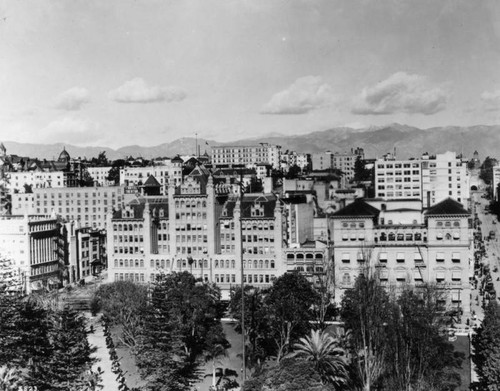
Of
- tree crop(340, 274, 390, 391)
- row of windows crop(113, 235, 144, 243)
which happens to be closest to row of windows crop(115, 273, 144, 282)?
row of windows crop(113, 235, 144, 243)

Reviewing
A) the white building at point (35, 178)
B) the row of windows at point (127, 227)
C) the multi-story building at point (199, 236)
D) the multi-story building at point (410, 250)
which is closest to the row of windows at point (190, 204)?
the multi-story building at point (199, 236)

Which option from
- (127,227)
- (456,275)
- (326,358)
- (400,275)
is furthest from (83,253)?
(326,358)

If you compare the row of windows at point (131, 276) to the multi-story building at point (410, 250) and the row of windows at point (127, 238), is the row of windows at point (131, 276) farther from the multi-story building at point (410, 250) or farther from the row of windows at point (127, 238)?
the multi-story building at point (410, 250)

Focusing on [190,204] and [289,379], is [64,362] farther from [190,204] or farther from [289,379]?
[190,204]

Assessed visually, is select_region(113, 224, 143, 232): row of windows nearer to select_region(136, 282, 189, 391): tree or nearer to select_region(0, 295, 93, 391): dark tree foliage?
select_region(136, 282, 189, 391): tree

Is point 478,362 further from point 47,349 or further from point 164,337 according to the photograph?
point 47,349

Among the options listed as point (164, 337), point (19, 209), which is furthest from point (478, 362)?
point (19, 209)
